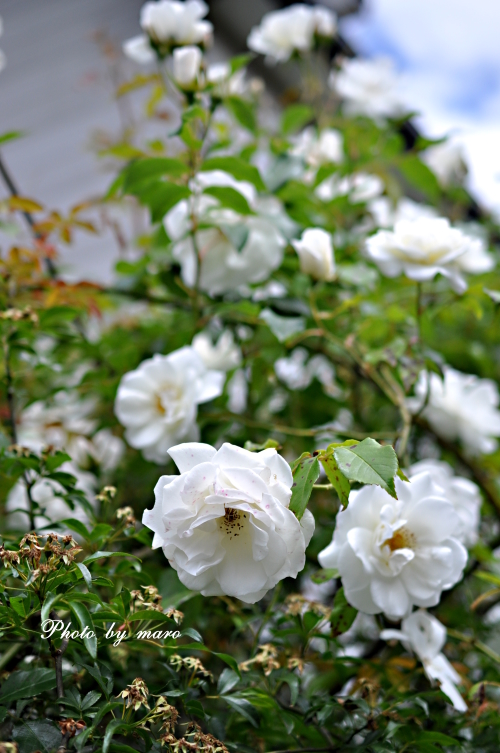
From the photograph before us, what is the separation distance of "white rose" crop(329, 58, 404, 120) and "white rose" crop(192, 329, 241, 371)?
762 millimetres

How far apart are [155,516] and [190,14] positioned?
682 millimetres

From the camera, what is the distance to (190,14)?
801 millimetres

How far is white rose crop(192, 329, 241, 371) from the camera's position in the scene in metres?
0.84

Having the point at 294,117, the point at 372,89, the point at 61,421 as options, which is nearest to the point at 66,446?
the point at 61,421

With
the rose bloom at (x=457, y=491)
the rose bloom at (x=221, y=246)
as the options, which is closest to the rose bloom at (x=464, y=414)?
the rose bloom at (x=457, y=491)

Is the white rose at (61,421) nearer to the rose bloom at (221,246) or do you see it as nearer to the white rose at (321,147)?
→ the rose bloom at (221,246)

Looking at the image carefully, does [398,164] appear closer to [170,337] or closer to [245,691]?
[170,337]

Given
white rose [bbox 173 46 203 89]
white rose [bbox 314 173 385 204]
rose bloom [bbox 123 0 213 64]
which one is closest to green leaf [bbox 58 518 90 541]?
white rose [bbox 173 46 203 89]

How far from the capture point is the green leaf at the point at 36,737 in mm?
364

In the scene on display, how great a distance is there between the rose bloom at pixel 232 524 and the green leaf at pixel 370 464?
0.12 feet

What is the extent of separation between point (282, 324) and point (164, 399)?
0.16 m

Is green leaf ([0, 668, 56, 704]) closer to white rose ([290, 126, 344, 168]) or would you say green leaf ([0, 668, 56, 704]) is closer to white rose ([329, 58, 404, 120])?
white rose ([290, 126, 344, 168])

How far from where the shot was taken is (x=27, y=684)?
0.40 m

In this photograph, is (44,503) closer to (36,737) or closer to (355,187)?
(36,737)
